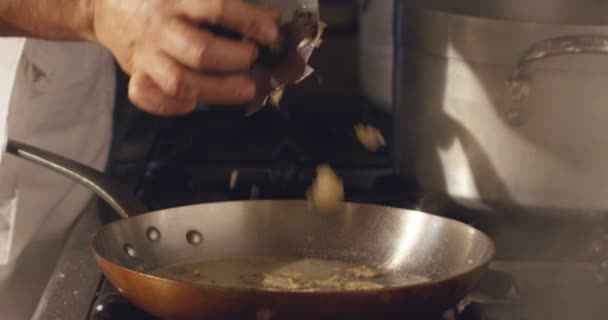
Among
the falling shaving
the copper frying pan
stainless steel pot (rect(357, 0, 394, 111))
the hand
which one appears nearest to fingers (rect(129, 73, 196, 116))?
the hand

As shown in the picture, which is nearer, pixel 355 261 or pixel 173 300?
pixel 173 300

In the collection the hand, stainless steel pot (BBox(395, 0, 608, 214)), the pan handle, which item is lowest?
the pan handle

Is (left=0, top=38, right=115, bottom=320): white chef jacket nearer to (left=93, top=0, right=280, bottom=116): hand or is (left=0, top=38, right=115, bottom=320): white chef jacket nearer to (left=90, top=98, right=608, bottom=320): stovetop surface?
(left=90, top=98, right=608, bottom=320): stovetop surface

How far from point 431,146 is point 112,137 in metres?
0.46

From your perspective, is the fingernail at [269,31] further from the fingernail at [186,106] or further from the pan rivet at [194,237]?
the pan rivet at [194,237]

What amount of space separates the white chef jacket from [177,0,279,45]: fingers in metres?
0.35

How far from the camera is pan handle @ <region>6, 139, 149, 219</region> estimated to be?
0.86 m

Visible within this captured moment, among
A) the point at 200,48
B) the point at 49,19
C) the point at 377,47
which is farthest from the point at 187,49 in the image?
the point at 377,47

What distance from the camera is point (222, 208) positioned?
904 millimetres

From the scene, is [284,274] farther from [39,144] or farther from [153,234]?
[39,144]

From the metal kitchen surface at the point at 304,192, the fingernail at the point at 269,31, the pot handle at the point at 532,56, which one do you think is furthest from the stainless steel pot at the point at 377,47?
the fingernail at the point at 269,31

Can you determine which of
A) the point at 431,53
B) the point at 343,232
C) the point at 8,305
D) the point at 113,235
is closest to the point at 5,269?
the point at 8,305

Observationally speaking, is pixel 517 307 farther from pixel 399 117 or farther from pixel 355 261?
pixel 399 117

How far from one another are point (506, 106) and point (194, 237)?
0.28 m
